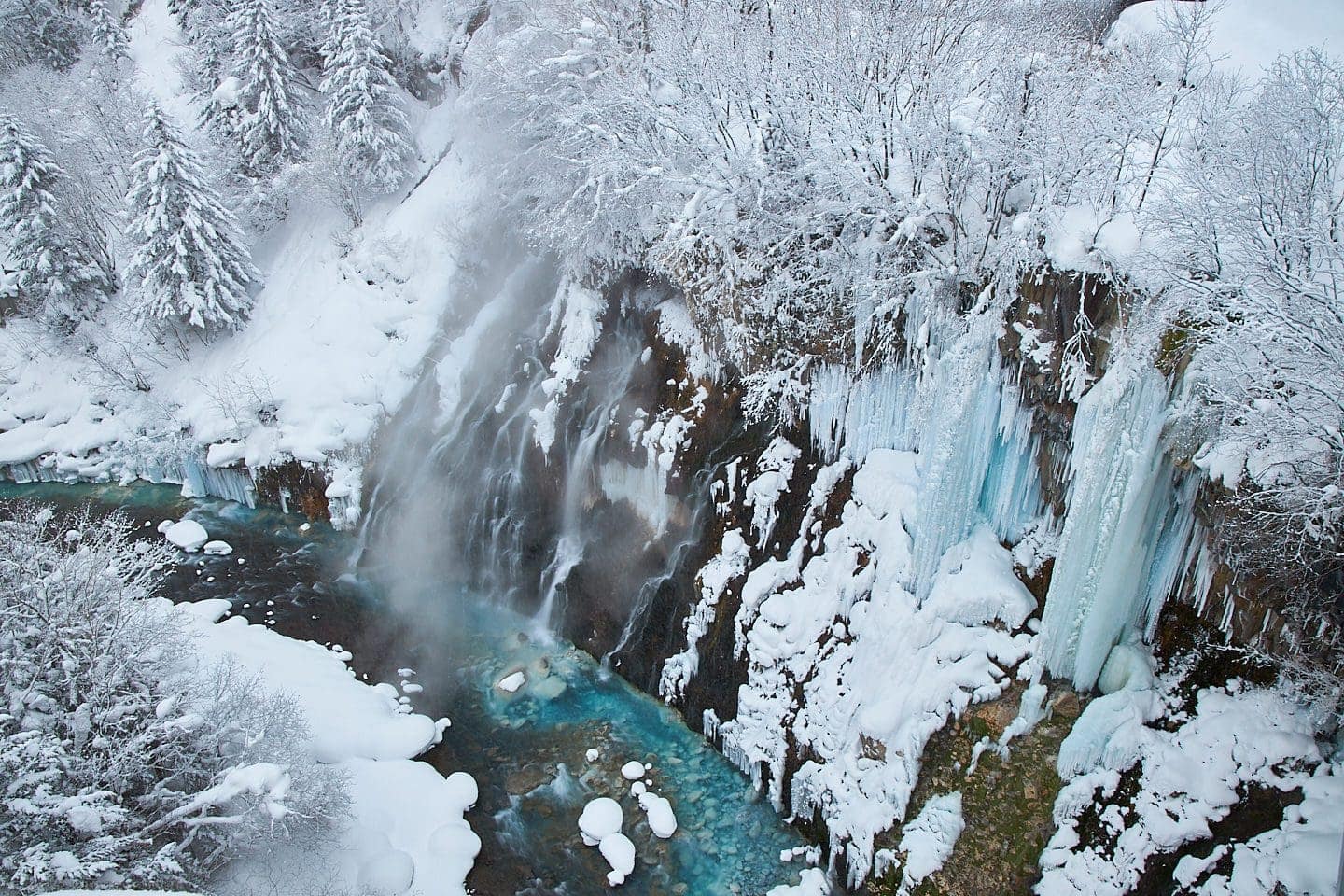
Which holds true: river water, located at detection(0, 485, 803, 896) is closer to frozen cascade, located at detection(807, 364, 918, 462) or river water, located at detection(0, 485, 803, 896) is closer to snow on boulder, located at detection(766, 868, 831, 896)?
snow on boulder, located at detection(766, 868, 831, 896)

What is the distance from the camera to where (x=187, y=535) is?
666 inches

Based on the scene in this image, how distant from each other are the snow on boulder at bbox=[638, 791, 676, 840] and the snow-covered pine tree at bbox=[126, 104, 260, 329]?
1686 centimetres

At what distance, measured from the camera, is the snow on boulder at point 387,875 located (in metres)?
9.01

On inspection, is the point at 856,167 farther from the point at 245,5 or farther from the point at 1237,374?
the point at 245,5

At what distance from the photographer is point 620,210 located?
14438 millimetres

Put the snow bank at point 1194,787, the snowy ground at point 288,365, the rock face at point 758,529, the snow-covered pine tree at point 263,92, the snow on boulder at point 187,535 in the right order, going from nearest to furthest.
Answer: the snow bank at point 1194,787
the rock face at point 758,529
the snow on boulder at point 187,535
the snowy ground at point 288,365
the snow-covered pine tree at point 263,92

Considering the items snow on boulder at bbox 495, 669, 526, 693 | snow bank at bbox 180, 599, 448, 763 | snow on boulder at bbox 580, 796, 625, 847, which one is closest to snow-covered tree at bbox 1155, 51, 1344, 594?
snow on boulder at bbox 580, 796, 625, 847

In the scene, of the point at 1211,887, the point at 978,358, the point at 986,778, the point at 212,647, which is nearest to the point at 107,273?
the point at 212,647

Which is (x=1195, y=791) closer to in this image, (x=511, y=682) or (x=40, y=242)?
(x=511, y=682)

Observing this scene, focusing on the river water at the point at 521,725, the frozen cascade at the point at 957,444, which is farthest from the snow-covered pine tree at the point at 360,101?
the frozen cascade at the point at 957,444

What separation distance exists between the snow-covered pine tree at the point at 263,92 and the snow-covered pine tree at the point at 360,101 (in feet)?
6.49

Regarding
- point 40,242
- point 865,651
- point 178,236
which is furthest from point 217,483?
point 865,651

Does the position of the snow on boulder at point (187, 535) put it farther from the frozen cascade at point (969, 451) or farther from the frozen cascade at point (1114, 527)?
the frozen cascade at point (1114, 527)

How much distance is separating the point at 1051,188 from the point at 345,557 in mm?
15200
